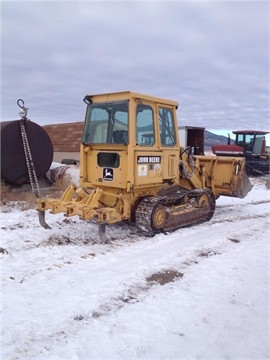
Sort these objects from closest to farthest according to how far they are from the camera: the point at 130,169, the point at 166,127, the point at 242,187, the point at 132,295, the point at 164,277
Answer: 1. the point at 132,295
2. the point at 164,277
3. the point at 130,169
4. the point at 166,127
5. the point at 242,187

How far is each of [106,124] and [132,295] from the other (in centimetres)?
365

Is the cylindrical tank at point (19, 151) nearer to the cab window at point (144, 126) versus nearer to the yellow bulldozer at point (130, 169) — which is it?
the yellow bulldozer at point (130, 169)

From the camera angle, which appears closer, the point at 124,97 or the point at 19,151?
the point at 124,97

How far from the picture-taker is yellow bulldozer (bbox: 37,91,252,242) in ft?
21.8

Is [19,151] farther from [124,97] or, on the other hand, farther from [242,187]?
[242,187]

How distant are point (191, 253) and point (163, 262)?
0.66 metres

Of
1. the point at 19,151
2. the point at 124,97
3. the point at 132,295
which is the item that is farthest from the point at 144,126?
the point at 19,151

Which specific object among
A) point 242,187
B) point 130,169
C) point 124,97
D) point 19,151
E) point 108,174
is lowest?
point 242,187

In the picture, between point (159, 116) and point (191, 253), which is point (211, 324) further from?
point (159, 116)

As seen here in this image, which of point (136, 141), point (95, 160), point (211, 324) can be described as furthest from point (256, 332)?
point (95, 160)

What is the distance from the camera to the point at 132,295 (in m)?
4.29

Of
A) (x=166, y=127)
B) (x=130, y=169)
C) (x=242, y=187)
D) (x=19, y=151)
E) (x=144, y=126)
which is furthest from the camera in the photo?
(x=19, y=151)

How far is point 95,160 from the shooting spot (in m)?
7.27

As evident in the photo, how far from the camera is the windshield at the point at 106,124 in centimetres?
681
